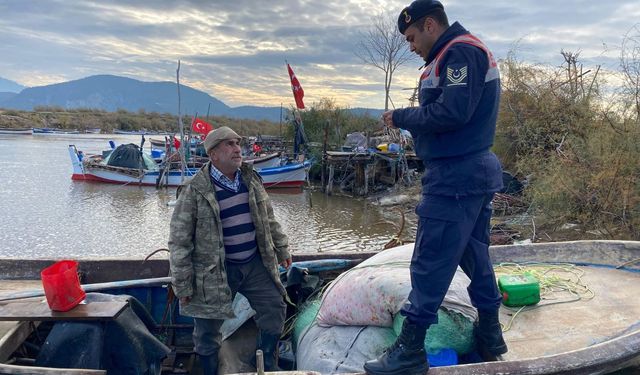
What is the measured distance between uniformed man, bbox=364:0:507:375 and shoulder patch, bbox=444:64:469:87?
0.03 meters

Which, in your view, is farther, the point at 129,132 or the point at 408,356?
the point at 129,132

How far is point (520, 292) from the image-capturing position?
11.0 feet

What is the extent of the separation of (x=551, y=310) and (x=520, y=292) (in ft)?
0.84

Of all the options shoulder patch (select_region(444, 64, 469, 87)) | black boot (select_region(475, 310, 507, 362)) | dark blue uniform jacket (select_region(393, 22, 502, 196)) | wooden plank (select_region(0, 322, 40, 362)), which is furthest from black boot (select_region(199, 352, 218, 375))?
shoulder patch (select_region(444, 64, 469, 87))

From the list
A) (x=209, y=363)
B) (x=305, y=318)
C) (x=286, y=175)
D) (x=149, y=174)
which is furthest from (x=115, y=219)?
(x=209, y=363)

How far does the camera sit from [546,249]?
441 cm

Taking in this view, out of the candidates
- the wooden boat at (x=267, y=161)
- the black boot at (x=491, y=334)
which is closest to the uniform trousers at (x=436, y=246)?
the black boot at (x=491, y=334)

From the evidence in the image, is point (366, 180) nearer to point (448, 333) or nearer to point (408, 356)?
point (448, 333)

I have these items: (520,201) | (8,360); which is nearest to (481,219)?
(8,360)

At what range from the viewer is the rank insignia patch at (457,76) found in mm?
2176

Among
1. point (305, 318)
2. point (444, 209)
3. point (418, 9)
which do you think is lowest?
point (305, 318)

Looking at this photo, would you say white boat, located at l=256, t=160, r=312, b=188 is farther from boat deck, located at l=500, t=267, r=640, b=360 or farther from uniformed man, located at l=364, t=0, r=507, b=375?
uniformed man, located at l=364, t=0, r=507, b=375

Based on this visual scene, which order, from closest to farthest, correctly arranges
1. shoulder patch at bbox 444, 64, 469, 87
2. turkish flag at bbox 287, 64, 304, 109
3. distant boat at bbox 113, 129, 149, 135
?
shoulder patch at bbox 444, 64, 469, 87, turkish flag at bbox 287, 64, 304, 109, distant boat at bbox 113, 129, 149, 135

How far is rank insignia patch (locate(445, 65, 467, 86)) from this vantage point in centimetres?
218
